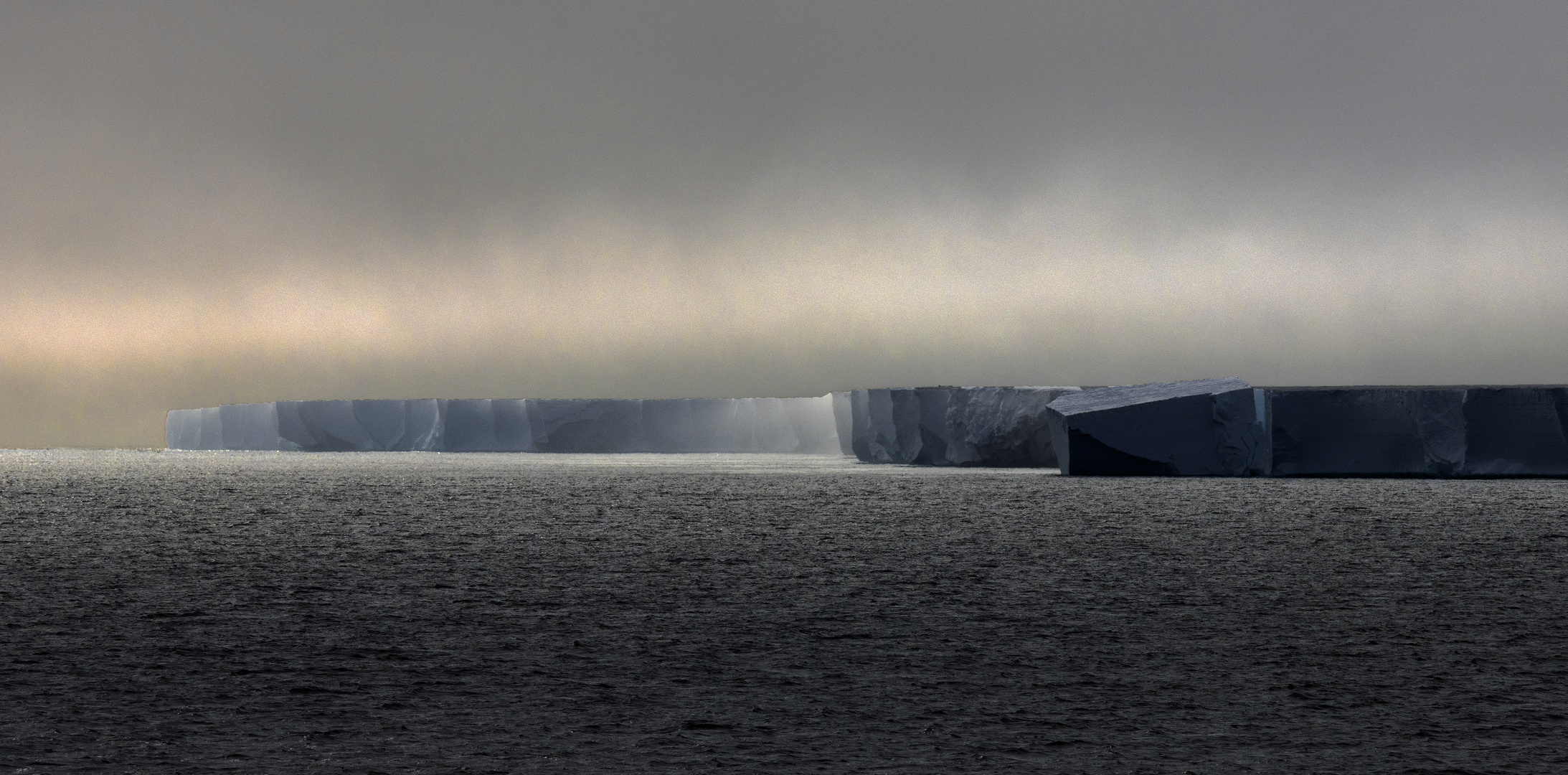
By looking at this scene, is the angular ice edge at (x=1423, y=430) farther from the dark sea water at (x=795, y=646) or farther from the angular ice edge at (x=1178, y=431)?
the dark sea water at (x=795, y=646)

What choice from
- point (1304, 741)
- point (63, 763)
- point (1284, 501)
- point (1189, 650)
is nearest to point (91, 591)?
point (63, 763)

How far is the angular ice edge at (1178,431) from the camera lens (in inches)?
671

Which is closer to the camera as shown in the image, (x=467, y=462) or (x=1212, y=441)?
(x=1212, y=441)

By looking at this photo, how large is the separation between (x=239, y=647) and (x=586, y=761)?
216 centimetres

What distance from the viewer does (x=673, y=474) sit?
22.0m

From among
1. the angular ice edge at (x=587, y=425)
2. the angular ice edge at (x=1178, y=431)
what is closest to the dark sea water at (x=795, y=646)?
the angular ice edge at (x=1178, y=431)

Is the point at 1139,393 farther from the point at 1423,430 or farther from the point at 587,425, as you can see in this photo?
the point at 587,425

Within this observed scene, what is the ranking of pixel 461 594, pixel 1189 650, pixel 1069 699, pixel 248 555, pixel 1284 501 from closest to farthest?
pixel 1069 699 → pixel 1189 650 → pixel 461 594 → pixel 248 555 → pixel 1284 501

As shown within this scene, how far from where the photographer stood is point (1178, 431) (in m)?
17.1

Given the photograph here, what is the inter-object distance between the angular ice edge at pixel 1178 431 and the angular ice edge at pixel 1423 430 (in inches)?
13.3

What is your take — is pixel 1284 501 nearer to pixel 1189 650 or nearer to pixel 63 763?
pixel 1189 650

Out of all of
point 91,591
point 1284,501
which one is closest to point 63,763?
point 91,591

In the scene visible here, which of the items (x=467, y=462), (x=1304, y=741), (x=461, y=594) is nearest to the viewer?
(x=1304, y=741)

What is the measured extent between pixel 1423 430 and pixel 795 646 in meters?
13.3
